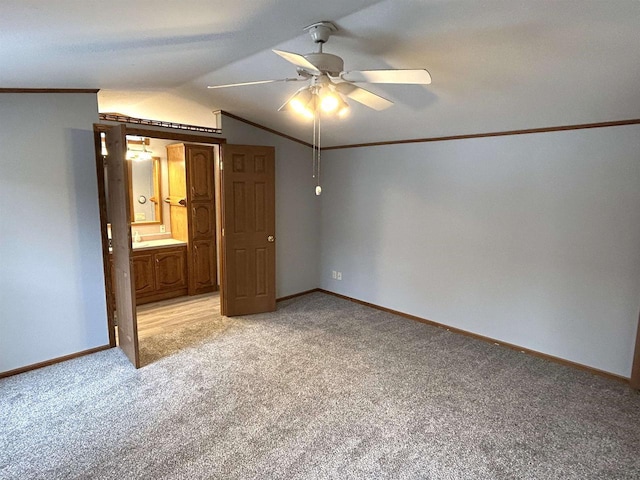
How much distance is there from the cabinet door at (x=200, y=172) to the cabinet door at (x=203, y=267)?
0.69m

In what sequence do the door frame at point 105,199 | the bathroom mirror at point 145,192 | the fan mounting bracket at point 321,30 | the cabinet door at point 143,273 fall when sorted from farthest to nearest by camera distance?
1. the bathroom mirror at point 145,192
2. the cabinet door at point 143,273
3. the door frame at point 105,199
4. the fan mounting bracket at point 321,30

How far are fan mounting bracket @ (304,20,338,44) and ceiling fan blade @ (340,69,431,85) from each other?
343 millimetres

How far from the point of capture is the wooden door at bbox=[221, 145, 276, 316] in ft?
14.7

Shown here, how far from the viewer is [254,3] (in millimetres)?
1851

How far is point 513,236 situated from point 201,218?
403 centimetres

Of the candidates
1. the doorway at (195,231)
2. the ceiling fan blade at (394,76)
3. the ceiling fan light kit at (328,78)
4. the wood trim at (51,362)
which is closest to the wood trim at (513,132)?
the doorway at (195,231)

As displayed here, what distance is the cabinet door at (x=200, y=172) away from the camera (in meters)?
5.20

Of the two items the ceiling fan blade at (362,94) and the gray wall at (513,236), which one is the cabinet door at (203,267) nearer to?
the gray wall at (513,236)

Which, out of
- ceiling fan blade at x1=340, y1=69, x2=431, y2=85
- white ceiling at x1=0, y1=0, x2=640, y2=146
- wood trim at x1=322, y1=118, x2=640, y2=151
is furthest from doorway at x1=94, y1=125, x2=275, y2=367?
ceiling fan blade at x1=340, y1=69, x2=431, y2=85

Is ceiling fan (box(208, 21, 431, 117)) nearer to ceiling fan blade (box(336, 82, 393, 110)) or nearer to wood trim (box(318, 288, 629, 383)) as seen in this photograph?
ceiling fan blade (box(336, 82, 393, 110))

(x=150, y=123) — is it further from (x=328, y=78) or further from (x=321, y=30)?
(x=328, y=78)

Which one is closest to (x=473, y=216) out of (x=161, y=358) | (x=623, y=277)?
(x=623, y=277)

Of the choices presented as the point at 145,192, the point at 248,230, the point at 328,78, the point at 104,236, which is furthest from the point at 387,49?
the point at 145,192

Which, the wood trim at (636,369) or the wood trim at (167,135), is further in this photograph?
the wood trim at (167,135)
